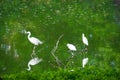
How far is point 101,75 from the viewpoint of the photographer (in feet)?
37.9

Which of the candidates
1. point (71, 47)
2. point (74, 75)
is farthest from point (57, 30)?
point (74, 75)

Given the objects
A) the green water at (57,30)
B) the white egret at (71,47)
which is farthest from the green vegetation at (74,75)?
the white egret at (71,47)

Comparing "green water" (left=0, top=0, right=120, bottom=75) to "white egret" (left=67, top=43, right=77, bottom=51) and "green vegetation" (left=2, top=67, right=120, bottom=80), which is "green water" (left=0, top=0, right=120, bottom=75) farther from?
"green vegetation" (left=2, top=67, right=120, bottom=80)

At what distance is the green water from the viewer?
13.6 metres

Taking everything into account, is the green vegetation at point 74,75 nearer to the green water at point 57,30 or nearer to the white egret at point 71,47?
the green water at point 57,30

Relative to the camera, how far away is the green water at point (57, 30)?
13.6 metres

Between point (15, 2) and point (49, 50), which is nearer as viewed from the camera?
point (49, 50)

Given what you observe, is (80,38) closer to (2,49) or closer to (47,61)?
(47,61)

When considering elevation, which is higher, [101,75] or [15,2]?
[15,2]

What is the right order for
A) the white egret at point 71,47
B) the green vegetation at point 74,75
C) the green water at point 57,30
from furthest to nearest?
the white egret at point 71,47
the green water at point 57,30
the green vegetation at point 74,75

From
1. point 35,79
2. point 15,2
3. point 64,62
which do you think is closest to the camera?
point 35,79

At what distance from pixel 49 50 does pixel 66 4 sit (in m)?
2.45

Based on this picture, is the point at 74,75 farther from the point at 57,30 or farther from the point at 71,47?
the point at 57,30

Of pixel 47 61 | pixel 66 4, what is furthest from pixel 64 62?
pixel 66 4
